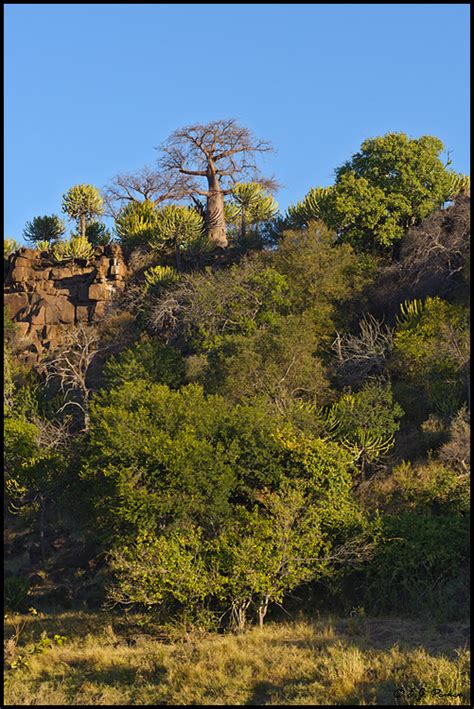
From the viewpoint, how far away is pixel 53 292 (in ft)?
144

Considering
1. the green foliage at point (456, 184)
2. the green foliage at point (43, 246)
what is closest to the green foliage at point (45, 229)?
the green foliage at point (43, 246)

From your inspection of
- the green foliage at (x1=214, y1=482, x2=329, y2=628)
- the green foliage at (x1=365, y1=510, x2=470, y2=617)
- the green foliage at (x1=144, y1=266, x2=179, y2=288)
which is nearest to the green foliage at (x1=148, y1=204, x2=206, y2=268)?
the green foliage at (x1=144, y1=266, x2=179, y2=288)

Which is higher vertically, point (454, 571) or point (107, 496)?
point (107, 496)

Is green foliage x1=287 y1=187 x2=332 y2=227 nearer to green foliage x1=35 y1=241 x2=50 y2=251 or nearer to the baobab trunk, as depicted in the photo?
the baobab trunk

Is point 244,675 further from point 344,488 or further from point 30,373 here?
point 30,373

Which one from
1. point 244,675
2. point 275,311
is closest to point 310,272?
point 275,311

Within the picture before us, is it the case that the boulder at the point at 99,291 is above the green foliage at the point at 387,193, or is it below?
below

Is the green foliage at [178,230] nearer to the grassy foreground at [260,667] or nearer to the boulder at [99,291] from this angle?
the boulder at [99,291]

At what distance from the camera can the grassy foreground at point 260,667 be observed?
1631 centimetres

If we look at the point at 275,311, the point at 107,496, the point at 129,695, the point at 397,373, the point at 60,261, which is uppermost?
the point at 60,261

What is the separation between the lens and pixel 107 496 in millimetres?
23391

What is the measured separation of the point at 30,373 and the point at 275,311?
11.6 metres

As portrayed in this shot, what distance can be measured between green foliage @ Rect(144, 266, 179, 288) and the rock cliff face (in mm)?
2787

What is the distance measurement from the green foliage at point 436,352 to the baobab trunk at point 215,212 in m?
14.5
